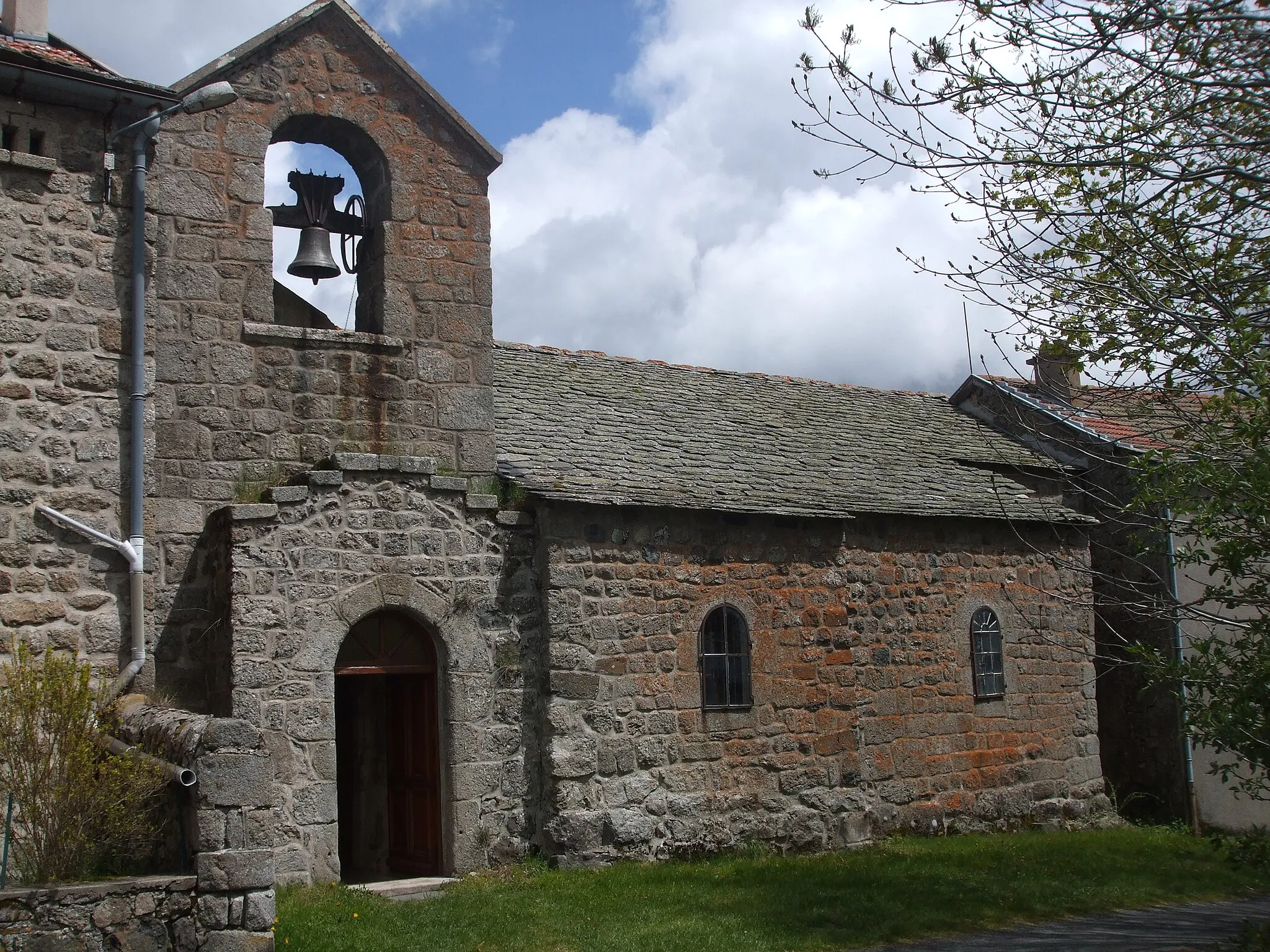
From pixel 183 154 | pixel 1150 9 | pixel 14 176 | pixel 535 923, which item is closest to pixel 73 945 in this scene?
pixel 535 923

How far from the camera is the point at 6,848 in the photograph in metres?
7.01

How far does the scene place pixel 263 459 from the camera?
1041 centimetres

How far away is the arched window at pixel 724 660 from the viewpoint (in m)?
12.3

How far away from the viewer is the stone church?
878cm

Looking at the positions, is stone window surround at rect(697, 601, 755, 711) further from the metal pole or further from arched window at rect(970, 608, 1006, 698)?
the metal pole

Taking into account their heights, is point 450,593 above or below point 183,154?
below

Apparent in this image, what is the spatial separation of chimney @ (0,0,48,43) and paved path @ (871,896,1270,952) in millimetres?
9166

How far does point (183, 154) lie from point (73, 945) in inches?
246

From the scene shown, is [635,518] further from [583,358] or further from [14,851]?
[14,851]

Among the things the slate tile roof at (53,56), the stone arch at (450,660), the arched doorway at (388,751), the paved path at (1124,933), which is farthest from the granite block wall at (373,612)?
the paved path at (1124,933)

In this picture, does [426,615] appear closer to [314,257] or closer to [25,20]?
[314,257]

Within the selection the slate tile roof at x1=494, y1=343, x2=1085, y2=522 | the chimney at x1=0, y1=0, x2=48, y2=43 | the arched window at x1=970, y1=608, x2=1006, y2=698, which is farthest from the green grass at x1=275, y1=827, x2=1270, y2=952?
the chimney at x1=0, y1=0, x2=48, y2=43

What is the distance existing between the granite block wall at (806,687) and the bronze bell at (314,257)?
9.53ft

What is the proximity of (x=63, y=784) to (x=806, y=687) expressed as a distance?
756cm
